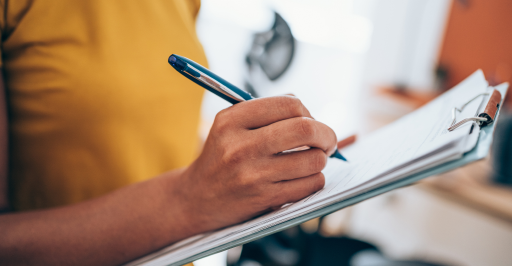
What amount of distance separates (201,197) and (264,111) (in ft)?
0.44

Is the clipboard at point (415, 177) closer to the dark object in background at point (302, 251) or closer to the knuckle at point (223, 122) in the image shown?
the knuckle at point (223, 122)

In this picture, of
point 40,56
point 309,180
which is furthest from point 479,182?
point 40,56

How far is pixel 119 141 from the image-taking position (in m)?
0.49

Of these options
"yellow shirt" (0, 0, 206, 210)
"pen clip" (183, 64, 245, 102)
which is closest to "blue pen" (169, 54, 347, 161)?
"pen clip" (183, 64, 245, 102)

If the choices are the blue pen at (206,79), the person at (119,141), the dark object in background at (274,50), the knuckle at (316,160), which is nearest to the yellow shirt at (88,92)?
the person at (119,141)

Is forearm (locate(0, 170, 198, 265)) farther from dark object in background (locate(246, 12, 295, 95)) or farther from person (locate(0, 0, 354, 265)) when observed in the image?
dark object in background (locate(246, 12, 295, 95))

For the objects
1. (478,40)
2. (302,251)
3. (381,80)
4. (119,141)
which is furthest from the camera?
(381,80)

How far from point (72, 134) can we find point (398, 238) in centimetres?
205

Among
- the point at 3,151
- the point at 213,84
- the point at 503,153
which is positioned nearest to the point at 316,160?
the point at 213,84

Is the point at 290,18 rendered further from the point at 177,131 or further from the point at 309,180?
the point at 309,180

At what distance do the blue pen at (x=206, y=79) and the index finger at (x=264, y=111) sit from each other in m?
0.03

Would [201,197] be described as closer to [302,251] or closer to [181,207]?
[181,207]

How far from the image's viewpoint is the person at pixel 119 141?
1.02 feet

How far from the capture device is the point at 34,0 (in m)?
0.41
